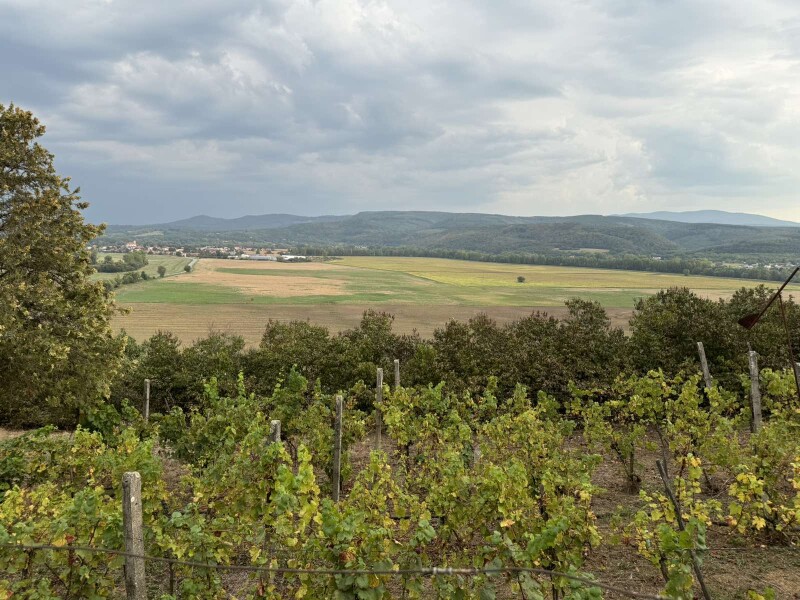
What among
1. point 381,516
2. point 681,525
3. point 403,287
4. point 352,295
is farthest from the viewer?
point 403,287

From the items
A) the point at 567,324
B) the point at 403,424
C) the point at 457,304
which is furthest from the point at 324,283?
the point at 403,424

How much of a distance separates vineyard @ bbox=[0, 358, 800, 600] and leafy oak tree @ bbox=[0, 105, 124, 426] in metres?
3.33

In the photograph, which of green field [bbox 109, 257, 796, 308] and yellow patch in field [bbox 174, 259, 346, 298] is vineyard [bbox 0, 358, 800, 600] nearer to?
green field [bbox 109, 257, 796, 308]

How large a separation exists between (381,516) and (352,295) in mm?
65316

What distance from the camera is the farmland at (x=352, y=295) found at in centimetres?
4922

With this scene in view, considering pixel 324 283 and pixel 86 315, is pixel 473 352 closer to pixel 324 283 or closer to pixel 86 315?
pixel 86 315

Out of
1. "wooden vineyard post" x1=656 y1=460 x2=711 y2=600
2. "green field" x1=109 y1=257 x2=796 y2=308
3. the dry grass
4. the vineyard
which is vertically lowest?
the dry grass

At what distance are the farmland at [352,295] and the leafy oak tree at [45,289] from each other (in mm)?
18733

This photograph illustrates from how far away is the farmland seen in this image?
161 feet

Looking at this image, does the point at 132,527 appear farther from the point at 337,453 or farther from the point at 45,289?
the point at 45,289

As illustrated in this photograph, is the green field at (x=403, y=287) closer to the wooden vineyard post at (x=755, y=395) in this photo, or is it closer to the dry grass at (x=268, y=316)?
the dry grass at (x=268, y=316)

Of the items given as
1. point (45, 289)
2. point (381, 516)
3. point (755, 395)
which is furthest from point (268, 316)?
point (381, 516)

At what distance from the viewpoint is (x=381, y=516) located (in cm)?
595

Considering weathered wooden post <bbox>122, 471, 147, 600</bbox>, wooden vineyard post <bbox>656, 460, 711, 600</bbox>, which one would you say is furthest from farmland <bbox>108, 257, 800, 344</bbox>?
wooden vineyard post <bbox>656, 460, 711, 600</bbox>
